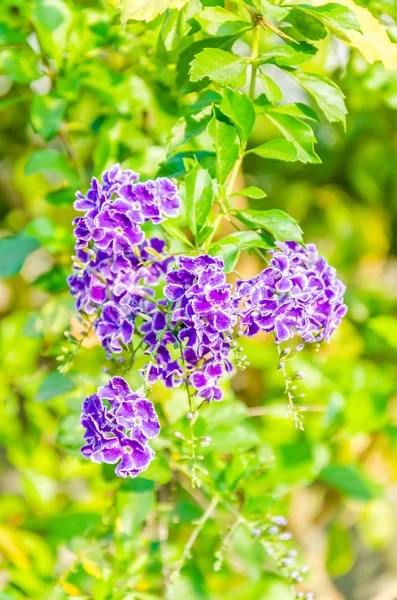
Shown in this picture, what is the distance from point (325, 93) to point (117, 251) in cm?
30

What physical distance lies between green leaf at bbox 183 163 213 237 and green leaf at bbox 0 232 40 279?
1.47 ft

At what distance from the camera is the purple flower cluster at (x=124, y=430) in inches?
25.8

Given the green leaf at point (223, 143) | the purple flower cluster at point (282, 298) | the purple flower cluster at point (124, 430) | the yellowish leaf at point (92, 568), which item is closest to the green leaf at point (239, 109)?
the green leaf at point (223, 143)

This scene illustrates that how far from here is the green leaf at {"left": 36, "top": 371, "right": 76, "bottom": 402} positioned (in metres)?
1.03

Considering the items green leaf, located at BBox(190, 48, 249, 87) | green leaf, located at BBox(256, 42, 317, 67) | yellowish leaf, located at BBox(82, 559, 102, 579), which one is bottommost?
yellowish leaf, located at BBox(82, 559, 102, 579)

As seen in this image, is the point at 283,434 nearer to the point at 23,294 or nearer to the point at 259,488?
the point at 259,488

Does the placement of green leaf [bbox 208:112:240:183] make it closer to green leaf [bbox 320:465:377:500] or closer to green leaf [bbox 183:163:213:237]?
green leaf [bbox 183:163:213:237]

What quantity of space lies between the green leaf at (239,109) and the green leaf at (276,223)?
3.4 inches

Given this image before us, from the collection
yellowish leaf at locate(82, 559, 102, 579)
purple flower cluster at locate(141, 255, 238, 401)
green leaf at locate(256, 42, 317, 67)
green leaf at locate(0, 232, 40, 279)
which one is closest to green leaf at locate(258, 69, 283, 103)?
green leaf at locate(256, 42, 317, 67)

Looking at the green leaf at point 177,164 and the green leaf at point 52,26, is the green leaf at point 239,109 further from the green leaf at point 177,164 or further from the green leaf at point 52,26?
the green leaf at point 52,26

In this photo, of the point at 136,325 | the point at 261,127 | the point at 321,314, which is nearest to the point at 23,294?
the point at 261,127

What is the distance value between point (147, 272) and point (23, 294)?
107 centimetres

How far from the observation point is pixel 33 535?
135 centimetres

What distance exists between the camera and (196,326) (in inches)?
24.3
